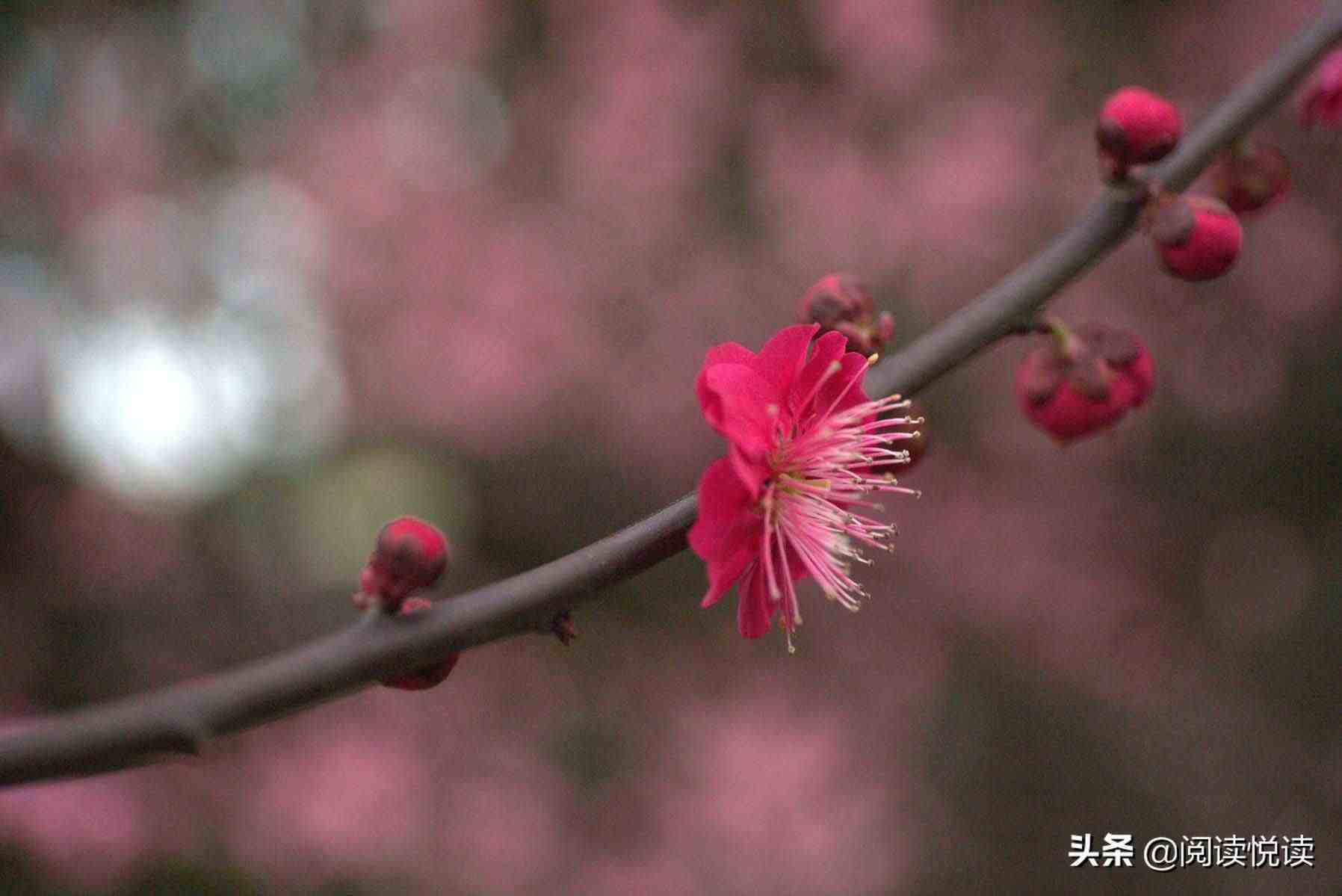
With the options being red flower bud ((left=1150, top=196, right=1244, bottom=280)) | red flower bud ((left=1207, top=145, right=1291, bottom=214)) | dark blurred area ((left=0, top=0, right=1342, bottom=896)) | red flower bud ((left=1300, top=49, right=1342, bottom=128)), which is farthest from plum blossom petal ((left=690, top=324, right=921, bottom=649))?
dark blurred area ((left=0, top=0, right=1342, bottom=896))

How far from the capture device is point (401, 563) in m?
0.57

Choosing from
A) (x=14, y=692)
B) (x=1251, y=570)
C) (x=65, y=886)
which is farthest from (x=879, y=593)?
(x=14, y=692)

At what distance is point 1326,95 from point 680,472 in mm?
1777

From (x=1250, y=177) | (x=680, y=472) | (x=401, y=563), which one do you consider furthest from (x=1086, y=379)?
(x=680, y=472)

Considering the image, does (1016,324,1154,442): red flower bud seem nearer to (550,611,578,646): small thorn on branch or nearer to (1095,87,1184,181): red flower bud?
(1095,87,1184,181): red flower bud

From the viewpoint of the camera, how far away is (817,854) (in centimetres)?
244

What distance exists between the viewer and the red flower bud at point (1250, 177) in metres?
0.96

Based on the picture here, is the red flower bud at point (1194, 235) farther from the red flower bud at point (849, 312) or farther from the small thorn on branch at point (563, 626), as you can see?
the small thorn on branch at point (563, 626)

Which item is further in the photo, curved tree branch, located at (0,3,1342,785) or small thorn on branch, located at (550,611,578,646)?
small thorn on branch, located at (550,611,578,646)

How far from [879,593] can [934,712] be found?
322 mm

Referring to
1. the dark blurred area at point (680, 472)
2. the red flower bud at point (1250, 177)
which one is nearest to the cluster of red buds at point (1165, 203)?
the red flower bud at point (1250, 177)

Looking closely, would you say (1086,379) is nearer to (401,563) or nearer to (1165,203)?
(1165,203)

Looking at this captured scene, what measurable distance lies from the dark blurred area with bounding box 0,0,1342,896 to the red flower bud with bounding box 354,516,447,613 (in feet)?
6.71

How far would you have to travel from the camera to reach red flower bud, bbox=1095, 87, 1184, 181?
31.6 inches
